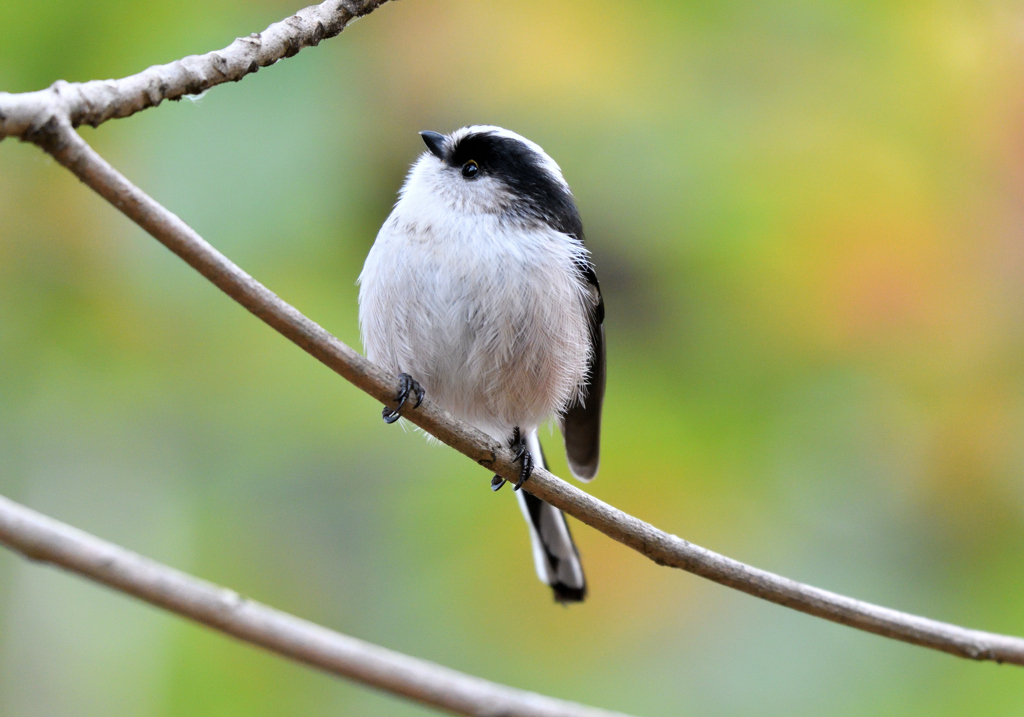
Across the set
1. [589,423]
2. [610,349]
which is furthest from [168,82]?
[610,349]

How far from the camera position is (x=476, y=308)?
1.85 m

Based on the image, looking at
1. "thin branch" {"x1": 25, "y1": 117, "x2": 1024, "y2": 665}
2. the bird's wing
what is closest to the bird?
the bird's wing

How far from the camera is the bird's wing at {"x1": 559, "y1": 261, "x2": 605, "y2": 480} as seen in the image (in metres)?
2.30

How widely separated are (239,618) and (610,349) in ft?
6.49

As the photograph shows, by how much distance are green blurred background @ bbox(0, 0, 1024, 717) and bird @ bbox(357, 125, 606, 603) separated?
471 millimetres

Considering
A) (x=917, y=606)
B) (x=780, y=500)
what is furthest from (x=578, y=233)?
(x=917, y=606)

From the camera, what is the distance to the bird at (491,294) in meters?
1.85

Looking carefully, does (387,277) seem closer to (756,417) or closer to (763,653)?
(756,417)

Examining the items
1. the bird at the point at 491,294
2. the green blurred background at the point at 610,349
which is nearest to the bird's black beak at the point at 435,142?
the bird at the point at 491,294

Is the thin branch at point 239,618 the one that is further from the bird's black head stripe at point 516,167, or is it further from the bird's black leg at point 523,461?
the bird's black head stripe at point 516,167

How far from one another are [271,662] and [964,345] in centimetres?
222

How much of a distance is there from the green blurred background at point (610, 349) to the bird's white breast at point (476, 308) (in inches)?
22.5

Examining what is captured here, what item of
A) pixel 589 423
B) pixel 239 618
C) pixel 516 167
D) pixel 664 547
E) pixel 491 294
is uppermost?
pixel 516 167

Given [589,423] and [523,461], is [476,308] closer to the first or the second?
[523,461]
